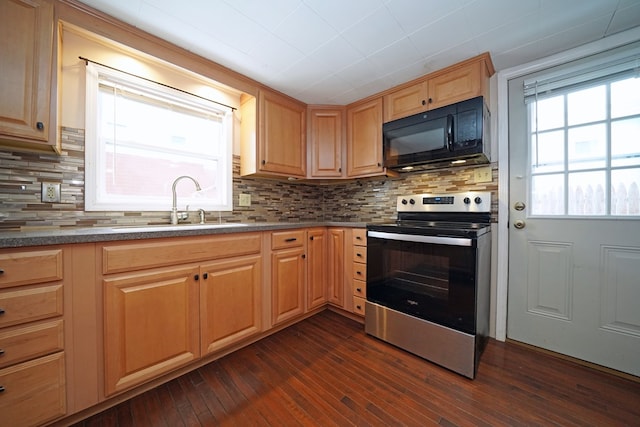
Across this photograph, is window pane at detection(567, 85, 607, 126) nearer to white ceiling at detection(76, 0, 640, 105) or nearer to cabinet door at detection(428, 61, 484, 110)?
white ceiling at detection(76, 0, 640, 105)

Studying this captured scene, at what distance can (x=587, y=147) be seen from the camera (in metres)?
1.60

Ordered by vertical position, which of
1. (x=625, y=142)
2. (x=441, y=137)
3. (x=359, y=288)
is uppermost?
(x=441, y=137)

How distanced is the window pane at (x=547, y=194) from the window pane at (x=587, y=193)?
0.05 m

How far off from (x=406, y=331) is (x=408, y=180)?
140cm

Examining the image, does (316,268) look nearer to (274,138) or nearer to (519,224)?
(274,138)

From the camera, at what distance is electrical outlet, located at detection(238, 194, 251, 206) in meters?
2.29

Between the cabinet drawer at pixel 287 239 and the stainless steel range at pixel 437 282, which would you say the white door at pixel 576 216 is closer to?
the stainless steel range at pixel 437 282

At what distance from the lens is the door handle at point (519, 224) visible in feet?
5.93

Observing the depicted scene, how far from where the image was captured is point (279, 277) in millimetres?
1938

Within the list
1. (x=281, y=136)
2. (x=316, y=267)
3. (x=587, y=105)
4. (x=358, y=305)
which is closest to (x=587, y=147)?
→ (x=587, y=105)

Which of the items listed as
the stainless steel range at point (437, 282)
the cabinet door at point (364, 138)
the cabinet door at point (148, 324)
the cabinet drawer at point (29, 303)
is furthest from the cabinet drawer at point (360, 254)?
the cabinet drawer at point (29, 303)

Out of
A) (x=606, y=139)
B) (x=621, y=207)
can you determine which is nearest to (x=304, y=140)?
(x=606, y=139)

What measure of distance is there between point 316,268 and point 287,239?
1.57 ft

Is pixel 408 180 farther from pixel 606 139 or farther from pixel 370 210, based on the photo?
pixel 606 139
